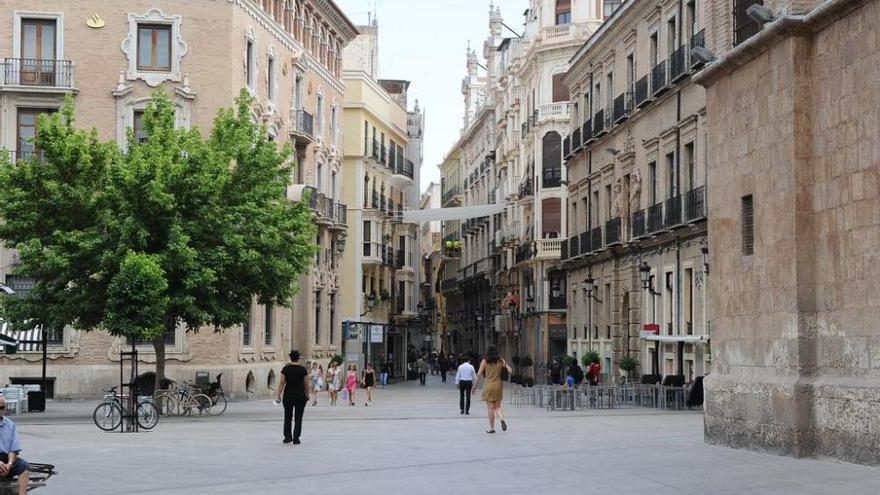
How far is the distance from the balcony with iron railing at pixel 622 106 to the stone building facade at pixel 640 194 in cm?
6

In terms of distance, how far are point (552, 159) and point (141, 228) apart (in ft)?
124

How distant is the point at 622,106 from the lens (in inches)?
1820

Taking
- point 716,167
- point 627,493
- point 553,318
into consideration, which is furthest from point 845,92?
point 553,318

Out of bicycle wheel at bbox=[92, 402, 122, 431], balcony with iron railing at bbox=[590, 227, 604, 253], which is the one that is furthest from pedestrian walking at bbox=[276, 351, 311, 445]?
balcony with iron railing at bbox=[590, 227, 604, 253]

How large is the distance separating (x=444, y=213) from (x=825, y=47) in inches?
1738

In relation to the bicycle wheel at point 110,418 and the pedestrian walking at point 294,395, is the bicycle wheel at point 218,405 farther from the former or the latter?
the pedestrian walking at point 294,395

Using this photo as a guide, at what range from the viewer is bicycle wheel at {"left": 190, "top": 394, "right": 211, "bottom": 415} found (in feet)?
114

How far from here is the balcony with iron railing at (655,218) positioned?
4069 cm

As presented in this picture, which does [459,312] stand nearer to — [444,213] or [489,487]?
[444,213]

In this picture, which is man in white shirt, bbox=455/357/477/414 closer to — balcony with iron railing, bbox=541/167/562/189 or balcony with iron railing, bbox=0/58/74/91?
balcony with iron railing, bbox=0/58/74/91

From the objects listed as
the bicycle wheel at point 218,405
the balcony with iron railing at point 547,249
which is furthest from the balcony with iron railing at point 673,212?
the balcony with iron railing at point 547,249

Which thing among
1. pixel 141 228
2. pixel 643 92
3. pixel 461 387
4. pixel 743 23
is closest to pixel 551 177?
pixel 643 92

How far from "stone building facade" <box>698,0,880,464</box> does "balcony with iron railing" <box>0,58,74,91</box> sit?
27.5m

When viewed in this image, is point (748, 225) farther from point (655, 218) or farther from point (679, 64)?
point (655, 218)
